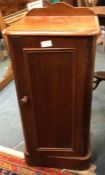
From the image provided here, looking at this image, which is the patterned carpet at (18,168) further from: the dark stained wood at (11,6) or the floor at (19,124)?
the dark stained wood at (11,6)

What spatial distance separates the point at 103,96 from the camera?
90.8 inches

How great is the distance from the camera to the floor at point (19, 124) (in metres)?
1.66

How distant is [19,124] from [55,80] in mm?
892

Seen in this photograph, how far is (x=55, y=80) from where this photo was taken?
1.22 m

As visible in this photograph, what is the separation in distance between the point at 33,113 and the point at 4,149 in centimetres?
53

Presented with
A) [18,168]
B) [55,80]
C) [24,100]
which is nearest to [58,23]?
[55,80]

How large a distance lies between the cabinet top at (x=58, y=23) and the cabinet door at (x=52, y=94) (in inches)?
1.6

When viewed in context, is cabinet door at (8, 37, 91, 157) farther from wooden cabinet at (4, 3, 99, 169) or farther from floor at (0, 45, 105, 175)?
floor at (0, 45, 105, 175)

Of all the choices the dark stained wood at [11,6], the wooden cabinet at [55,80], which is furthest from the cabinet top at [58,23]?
the dark stained wood at [11,6]

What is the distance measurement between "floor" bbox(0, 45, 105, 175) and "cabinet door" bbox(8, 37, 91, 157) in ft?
0.77

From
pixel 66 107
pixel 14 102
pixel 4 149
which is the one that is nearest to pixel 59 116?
pixel 66 107

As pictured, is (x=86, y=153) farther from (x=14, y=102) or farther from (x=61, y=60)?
(x=14, y=102)

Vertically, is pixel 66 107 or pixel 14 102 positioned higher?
pixel 66 107

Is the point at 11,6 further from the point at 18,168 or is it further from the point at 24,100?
the point at 18,168
